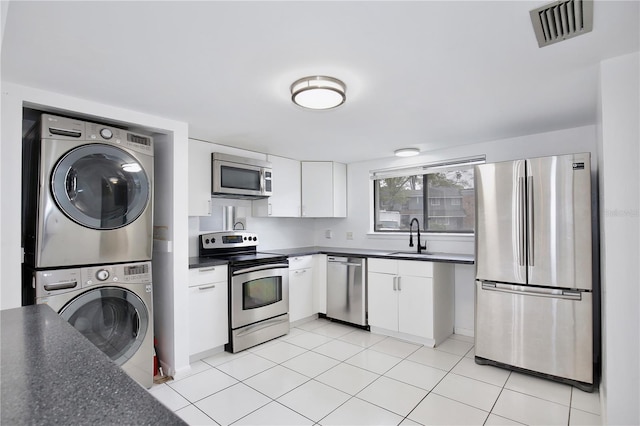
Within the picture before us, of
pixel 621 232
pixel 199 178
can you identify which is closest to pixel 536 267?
pixel 621 232

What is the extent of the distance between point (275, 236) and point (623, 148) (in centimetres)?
360

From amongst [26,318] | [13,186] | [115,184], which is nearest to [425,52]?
[26,318]

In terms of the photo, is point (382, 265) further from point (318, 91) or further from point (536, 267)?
point (318, 91)

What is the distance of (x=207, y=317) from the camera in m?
3.12

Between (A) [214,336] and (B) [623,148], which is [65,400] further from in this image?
(A) [214,336]

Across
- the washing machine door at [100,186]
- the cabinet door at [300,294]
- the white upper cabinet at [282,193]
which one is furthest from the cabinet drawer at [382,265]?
the washing machine door at [100,186]

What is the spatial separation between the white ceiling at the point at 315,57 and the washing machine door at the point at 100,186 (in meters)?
0.39

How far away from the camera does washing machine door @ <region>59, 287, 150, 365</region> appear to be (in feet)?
7.57

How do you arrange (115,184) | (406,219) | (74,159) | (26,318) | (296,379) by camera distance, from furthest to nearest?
(406,219) → (296,379) → (115,184) → (74,159) → (26,318)

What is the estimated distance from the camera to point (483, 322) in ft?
9.69

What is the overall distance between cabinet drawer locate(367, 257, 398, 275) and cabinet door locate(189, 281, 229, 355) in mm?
1601

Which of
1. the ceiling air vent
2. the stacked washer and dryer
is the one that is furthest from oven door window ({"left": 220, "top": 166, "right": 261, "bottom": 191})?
the ceiling air vent

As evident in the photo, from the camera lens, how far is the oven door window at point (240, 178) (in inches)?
141

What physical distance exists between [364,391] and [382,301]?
1325 mm
